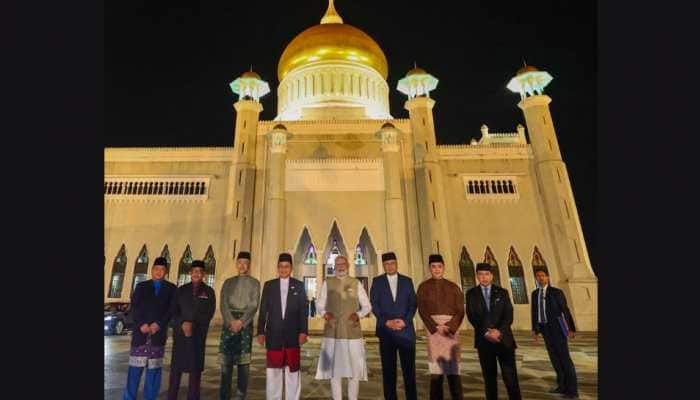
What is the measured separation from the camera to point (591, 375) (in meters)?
6.25

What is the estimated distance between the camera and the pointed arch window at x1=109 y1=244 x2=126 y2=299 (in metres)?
17.0

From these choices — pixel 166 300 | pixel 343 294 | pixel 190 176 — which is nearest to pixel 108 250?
pixel 190 176

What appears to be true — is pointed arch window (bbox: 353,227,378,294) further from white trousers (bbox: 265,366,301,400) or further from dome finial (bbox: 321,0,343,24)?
dome finial (bbox: 321,0,343,24)

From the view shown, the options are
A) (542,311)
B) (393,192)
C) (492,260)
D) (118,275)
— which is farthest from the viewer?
(118,275)

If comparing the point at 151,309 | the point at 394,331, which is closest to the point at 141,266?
the point at 151,309

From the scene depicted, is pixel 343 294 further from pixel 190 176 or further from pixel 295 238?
pixel 190 176

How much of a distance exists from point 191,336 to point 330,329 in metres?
1.54

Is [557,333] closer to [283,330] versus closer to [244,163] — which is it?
[283,330]

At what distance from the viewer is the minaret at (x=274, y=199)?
52.0 feet

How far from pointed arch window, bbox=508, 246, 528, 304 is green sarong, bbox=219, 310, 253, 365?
1426 centimetres

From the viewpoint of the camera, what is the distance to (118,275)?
56.5 ft

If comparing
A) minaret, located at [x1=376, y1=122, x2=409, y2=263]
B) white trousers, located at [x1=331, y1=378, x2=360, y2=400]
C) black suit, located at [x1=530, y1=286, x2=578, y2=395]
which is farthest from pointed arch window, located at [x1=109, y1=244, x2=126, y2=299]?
black suit, located at [x1=530, y1=286, x2=578, y2=395]

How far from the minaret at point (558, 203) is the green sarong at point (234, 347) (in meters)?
14.4

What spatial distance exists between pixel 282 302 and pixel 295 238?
12.2 metres
